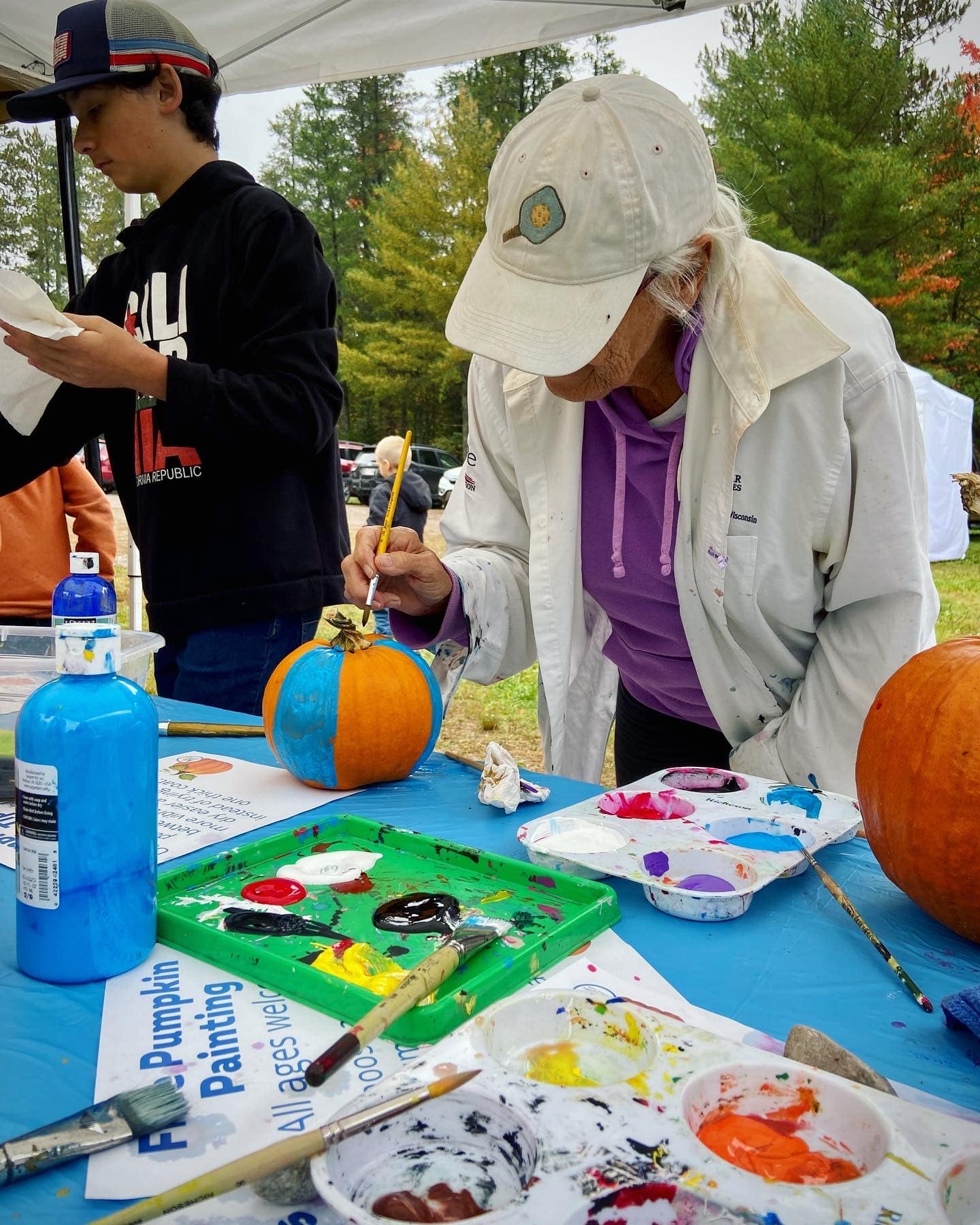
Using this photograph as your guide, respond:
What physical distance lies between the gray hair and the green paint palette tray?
0.76 meters

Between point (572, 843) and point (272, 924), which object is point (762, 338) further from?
point (272, 924)

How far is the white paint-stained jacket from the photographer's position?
52.2 inches

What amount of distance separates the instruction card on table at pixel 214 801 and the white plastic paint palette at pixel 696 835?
34cm

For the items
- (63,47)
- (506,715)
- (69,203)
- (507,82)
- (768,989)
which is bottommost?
(506,715)

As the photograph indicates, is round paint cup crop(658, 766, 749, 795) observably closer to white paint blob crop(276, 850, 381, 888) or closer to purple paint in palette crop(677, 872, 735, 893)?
purple paint in palette crop(677, 872, 735, 893)

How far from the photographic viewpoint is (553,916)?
2.92 ft

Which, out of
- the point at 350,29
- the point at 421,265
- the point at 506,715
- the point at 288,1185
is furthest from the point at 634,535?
the point at 421,265

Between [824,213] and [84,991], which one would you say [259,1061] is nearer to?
[84,991]

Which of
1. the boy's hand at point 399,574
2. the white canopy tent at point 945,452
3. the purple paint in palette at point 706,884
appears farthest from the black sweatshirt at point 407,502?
the white canopy tent at point 945,452

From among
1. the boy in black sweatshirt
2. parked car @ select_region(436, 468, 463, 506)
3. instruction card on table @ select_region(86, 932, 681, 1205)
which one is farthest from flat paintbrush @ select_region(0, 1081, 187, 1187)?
parked car @ select_region(436, 468, 463, 506)

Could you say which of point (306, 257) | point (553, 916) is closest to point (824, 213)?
point (306, 257)

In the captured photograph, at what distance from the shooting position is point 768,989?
81cm

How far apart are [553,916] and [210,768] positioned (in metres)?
0.68

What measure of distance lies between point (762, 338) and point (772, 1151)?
1082mm
